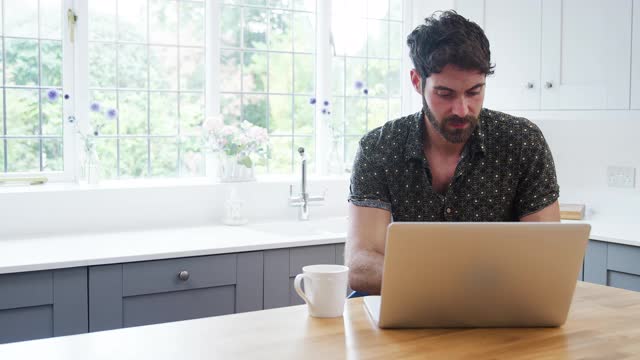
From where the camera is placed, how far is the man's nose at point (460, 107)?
201 cm

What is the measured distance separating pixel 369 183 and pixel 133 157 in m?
1.82

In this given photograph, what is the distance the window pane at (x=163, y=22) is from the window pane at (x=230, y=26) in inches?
10.3

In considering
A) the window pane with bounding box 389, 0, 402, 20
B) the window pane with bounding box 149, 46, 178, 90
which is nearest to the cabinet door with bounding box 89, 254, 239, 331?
the window pane with bounding box 149, 46, 178, 90

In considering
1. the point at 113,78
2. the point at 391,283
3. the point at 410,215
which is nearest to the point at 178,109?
the point at 113,78

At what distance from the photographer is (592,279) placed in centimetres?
312

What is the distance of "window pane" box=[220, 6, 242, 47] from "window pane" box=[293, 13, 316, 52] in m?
0.35

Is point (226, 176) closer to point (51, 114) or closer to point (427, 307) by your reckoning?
point (51, 114)

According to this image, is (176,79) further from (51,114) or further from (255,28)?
(51,114)

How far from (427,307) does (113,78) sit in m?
2.54

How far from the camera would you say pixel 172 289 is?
113 inches

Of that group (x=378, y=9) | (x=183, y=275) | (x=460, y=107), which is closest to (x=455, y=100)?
(x=460, y=107)

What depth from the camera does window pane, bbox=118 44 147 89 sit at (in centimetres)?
359

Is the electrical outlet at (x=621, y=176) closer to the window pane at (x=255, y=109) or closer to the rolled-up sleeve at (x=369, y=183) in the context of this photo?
the window pane at (x=255, y=109)

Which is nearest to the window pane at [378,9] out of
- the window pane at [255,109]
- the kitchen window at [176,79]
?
the kitchen window at [176,79]
